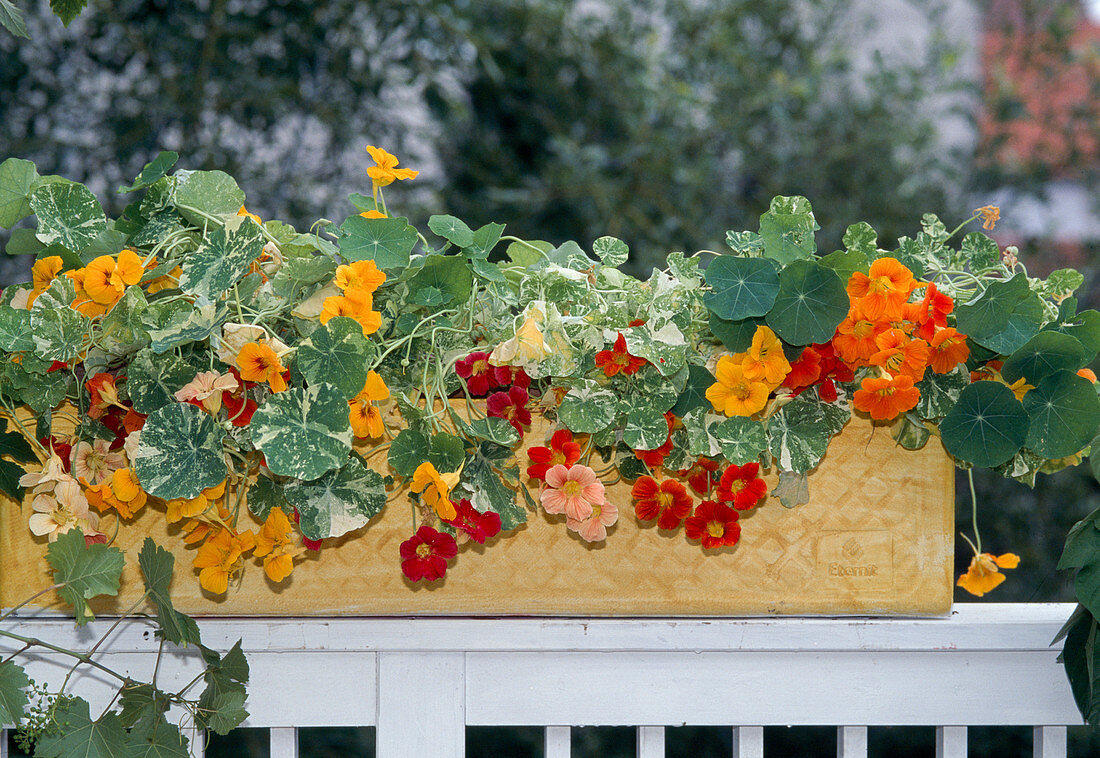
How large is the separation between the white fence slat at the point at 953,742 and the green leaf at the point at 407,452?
1.17ft

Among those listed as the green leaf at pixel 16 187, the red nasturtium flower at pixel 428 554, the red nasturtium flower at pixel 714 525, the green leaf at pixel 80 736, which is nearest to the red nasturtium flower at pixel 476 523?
the red nasturtium flower at pixel 428 554

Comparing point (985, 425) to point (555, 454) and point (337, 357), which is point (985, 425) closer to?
point (555, 454)

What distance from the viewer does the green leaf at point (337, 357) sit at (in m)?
0.44

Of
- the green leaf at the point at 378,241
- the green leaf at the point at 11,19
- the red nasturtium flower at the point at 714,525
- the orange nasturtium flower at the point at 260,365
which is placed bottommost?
the red nasturtium flower at the point at 714,525

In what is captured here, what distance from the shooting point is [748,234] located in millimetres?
509

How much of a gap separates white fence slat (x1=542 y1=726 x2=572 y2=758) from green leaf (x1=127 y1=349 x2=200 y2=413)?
0.31 m

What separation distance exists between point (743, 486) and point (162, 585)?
334mm

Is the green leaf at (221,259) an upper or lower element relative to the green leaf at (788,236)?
lower

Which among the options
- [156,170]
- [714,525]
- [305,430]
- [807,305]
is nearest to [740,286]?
[807,305]

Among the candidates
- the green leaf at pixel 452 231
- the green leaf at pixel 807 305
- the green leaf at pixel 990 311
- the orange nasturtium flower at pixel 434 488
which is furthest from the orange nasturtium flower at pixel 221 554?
the green leaf at pixel 990 311

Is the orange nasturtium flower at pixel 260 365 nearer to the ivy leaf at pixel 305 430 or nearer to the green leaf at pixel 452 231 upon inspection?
the ivy leaf at pixel 305 430

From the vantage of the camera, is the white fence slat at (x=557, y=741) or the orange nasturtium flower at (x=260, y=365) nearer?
the orange nasturtium flower at (x=260, y=365)

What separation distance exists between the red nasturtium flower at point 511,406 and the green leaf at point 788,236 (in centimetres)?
17

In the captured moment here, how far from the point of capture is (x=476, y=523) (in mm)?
481
